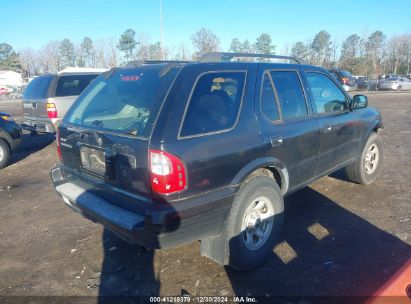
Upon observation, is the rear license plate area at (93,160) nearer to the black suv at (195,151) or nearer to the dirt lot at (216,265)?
the black suv at (195,151)

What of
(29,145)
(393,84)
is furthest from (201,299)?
(393,84)

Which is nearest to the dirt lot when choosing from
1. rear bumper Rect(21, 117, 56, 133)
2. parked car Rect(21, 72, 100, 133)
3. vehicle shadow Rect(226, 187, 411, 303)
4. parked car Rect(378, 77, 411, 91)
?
vehicle shadow Rect(226, 187, 411, 303)

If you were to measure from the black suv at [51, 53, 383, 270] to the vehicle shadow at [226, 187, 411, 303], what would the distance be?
21 cm

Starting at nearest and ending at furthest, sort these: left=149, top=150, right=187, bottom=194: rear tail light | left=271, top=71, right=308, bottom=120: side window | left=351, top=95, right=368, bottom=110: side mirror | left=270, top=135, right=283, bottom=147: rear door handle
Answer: left=149, top=150, right=187, bottom=194: rear tail light → left=270, top=135, right=283, bottom=147: rear door handle → left=271, top=71, right=308, bottom=120: side window → left=351, top=95, right=368, bottom=110: side mirror

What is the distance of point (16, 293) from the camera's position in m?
2.95

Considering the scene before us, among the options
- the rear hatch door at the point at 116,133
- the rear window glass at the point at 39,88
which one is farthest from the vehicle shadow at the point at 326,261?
the rear window glass at the point at 39,88

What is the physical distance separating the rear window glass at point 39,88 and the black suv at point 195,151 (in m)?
6.05

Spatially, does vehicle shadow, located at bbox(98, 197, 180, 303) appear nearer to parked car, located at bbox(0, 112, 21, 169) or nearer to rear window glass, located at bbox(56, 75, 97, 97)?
parked car, located at bbox(0, 112, 21, 169)

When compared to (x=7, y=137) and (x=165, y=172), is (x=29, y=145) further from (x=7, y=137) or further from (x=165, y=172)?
(x=165, y=172)

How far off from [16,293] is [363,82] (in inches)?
1478

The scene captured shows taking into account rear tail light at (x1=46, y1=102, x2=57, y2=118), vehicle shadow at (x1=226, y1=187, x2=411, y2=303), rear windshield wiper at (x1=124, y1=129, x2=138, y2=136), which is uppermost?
rear windshield wiper at (x1=124, y1=129, x2=138, y2=136)

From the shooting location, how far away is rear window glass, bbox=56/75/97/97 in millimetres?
8828

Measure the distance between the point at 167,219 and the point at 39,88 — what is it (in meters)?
8.12

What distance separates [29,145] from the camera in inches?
380
